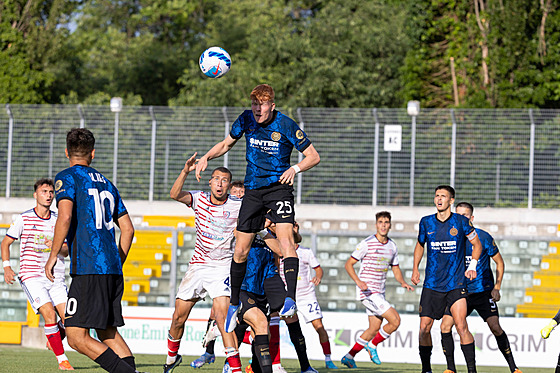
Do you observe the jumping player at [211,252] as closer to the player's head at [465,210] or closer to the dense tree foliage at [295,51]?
the player's head at [465,210]

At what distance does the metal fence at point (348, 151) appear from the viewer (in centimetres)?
1900

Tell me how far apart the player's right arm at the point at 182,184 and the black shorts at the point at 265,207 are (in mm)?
617

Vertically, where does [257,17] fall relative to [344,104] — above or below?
above

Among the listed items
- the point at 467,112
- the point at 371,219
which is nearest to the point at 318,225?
the point at 371,219

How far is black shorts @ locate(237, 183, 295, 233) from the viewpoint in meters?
8.48

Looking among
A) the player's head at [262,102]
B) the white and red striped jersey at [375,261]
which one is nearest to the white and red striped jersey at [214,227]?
the player's head at [262,102]

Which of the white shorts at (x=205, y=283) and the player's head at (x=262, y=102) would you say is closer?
the player's head at (x=262, y=102)

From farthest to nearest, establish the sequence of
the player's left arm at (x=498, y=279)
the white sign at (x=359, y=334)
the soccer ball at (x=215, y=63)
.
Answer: the white sign at (x=359, y=334)
the player's left arm at (x=498, y=279)
the soccer ball at (x=215, y=63)

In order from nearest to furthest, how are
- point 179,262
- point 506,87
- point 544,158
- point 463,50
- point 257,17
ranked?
1. point 179,262
2. point 544,158
3. point 506,87
4. point 463,50
5. point 257,17

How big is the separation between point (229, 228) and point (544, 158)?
37.4 feet

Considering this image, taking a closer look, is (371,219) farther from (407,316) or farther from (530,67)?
(530,67)

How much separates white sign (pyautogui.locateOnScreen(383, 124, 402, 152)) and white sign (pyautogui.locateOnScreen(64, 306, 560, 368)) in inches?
208

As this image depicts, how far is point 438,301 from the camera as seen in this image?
33.9 ft

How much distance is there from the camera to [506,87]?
23312 mm
